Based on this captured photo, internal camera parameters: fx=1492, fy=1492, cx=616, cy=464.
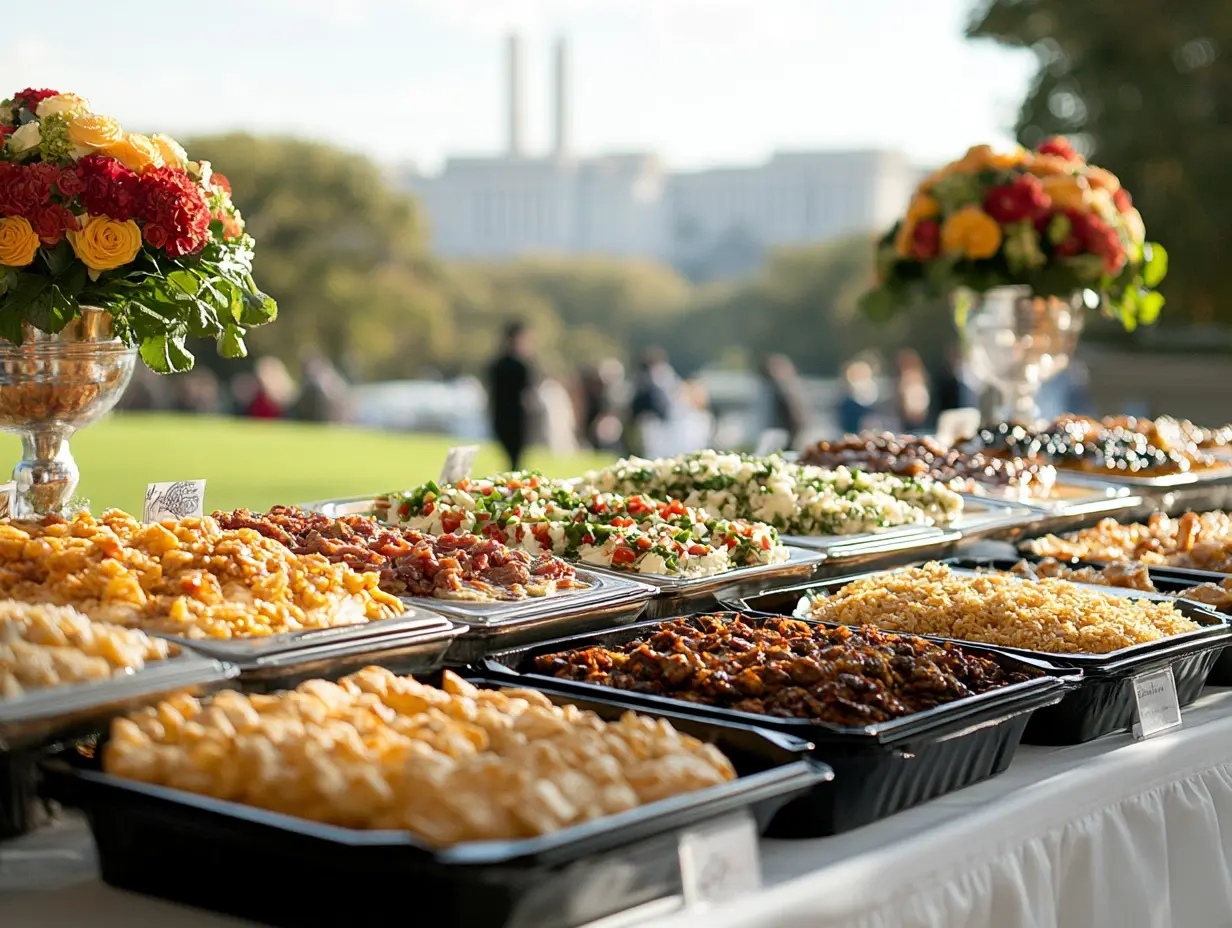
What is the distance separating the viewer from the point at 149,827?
1.32 meters

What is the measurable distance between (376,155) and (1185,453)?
1850 inches

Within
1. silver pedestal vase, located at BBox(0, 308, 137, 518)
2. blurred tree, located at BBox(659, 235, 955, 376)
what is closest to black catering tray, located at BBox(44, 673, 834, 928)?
silver pedestal vase, located at BBox(0, 308, 137, 518)

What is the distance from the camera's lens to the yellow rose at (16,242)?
2.04 m

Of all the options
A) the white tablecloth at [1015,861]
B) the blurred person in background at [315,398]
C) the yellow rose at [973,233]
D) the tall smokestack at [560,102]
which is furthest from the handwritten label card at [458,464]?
the tall smokestack at [560,102]

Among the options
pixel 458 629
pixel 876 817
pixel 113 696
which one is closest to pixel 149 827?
pixel 113 696

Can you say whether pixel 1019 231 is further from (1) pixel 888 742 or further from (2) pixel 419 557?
(1) pixel 888 742

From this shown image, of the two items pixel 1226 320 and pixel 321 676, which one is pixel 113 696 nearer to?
pixel 321 676

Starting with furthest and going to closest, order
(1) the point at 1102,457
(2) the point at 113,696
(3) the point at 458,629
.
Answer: (1) the point at 1102,457
(3) the point at 458,629
(2) the point at 113,696

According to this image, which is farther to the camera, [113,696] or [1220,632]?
[1220,632]

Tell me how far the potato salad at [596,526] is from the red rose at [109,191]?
2.33 feet

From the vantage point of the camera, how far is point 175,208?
210 centimetres

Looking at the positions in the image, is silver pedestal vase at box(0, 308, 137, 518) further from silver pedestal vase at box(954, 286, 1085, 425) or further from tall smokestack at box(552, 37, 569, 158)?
tall smokestack at box(552, 37, 569, 158)

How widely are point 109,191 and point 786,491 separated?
128cm

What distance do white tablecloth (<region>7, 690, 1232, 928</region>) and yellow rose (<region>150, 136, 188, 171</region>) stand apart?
3.42 ft
